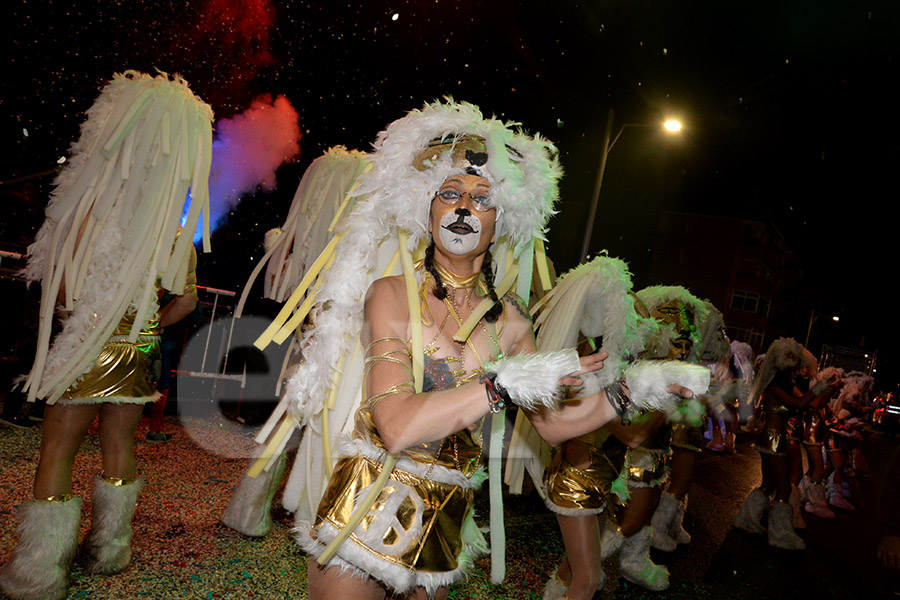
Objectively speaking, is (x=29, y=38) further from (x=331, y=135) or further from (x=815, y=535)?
(x=815, y=535)

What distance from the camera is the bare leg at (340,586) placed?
1677 millimetres

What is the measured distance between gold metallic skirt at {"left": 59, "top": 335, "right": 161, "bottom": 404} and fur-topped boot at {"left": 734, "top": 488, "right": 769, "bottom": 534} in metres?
6.21

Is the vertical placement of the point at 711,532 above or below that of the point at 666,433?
below

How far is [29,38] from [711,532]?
9962mm

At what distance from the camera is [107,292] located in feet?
9.16

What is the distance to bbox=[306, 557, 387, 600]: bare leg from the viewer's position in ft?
5.50

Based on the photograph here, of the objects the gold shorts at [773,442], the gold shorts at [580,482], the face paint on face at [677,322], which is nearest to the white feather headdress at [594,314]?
the gold shorts at [580,482]

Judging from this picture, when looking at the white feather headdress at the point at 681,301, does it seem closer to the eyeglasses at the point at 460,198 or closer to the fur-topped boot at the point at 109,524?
the eyeglasses at the point at 460,198

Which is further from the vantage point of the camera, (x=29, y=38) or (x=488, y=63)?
(x=488, y=63)

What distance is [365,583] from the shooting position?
1.69 m

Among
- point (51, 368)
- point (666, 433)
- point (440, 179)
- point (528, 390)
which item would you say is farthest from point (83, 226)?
point (666, 433)

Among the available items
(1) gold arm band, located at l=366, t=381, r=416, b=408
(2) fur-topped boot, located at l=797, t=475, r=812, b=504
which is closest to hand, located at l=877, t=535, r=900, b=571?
(1) gold arm band, located at l=366, t=381, r=416, b=408

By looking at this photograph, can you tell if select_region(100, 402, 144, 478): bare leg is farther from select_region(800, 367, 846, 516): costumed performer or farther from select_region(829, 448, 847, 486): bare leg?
select_region(829, 448, 847, 486): bare leg

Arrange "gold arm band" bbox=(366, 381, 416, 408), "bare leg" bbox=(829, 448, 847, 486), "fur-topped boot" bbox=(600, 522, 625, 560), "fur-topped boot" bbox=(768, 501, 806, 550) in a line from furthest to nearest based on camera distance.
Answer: "bare leg" bbox=(829, 448, 847, 486), "fur-topped boot" bbox=(768, 501, 806, 550), "fur-topped boot" bbox=(600, 522, 625, 560), "gold arm band" bbox=(366, 381, 416, 408)
